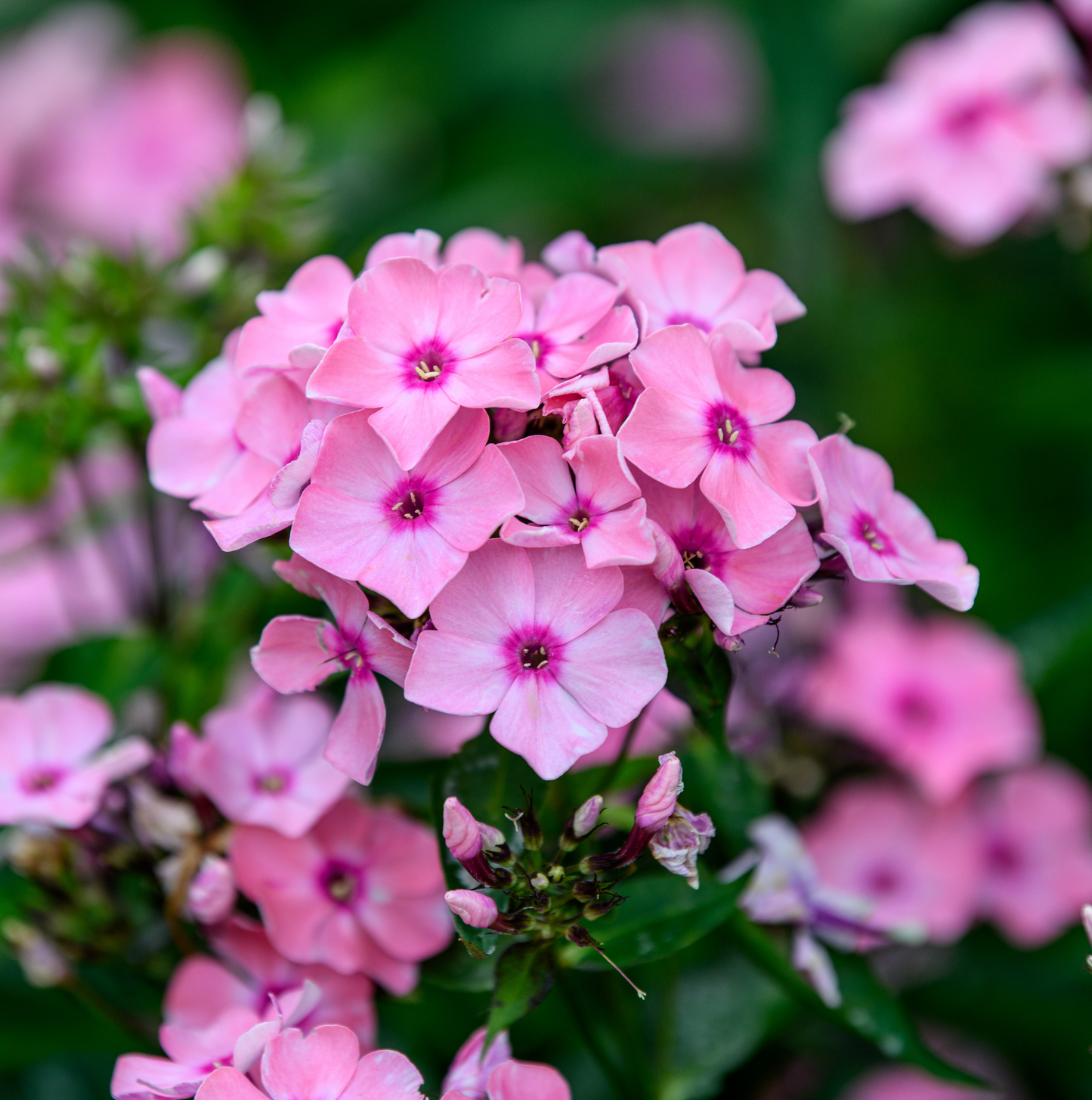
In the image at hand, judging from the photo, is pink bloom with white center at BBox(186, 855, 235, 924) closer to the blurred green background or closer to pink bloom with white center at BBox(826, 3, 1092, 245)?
the blurred green background

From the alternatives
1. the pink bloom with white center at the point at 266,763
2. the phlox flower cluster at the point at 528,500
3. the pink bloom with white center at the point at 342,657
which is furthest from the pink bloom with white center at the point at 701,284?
the pink bloom with white center at the point at 266,763

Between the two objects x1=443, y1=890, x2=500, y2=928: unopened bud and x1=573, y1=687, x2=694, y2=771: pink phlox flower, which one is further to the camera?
x1=573, y1=687, x2=694, y2=771: pink phlox flower

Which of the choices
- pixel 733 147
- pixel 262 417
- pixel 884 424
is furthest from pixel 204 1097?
pixel 733 147

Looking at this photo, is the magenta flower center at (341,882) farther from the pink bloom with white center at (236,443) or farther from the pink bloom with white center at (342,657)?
the pink bloom with white center at (236,443)

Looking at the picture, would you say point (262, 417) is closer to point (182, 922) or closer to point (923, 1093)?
point (182, 922)

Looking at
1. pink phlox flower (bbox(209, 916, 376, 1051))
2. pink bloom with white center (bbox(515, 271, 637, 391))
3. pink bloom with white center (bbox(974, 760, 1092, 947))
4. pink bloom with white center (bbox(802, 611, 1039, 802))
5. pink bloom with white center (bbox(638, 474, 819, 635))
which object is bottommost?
pink bloom with white center (bbox(974, 760, 1092, 947))

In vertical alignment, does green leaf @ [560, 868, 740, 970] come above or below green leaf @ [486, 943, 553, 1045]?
below

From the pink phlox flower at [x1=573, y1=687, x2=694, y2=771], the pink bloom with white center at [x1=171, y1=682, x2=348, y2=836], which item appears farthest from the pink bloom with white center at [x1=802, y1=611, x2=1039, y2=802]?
the pink bloom with white center at [x1=171, y1=682, x2=348, y2=836]

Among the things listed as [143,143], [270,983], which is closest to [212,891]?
[270,983]
